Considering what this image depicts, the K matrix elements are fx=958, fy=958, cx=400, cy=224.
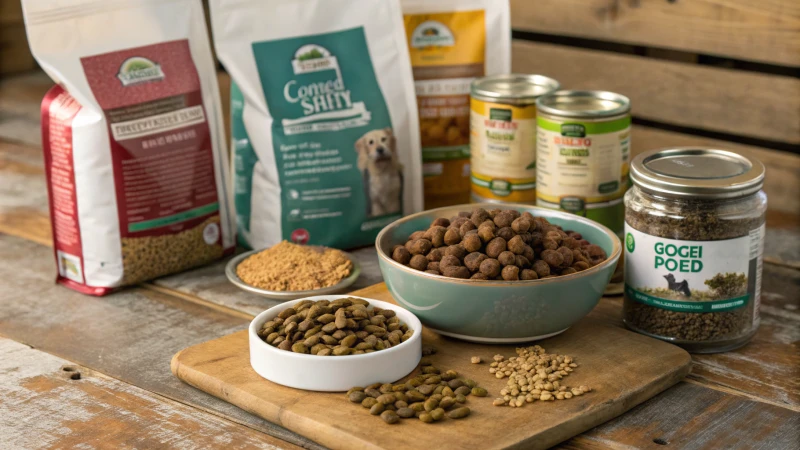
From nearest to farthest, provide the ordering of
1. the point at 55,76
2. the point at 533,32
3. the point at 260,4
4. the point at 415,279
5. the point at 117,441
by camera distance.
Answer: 1. the point at 117,441
2. the point at 415,279
3. the point at 55,76
4. the point at 260,4
5. the point at 533,32

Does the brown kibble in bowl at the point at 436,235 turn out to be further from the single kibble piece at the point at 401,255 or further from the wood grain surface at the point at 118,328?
the wood grain surface at the point at 118,328

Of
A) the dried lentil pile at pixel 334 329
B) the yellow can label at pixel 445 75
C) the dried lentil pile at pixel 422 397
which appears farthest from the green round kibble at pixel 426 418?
the yellow can label at pixel 445 75

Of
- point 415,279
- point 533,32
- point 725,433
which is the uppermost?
point 533,32

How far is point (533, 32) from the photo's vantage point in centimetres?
199

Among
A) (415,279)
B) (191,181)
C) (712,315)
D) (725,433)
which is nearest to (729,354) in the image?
(712,315)

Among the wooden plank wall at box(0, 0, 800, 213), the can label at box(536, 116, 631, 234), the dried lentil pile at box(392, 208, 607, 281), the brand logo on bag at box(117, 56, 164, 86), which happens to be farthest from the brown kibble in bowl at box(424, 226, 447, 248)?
the wooden plank wall at box(0, 0, 800, 213)

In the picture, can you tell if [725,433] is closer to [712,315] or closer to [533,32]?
[712,315]

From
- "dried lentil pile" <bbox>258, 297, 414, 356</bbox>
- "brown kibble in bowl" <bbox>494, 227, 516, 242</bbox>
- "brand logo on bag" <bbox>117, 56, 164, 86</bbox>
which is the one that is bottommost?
"dried lentil pile" <bbox>258, 297, 414, 356</bbox>

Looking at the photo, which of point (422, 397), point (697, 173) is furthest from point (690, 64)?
point (422, 397)

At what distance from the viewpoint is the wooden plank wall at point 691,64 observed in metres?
1.66

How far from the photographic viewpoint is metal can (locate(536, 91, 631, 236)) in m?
1.27

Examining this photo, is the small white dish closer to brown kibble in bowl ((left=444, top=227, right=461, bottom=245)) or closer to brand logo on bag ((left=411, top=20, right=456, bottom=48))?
brown kibble in bowl ((left=444, top=227, right=461, bottom=245))

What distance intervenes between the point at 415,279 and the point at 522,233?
0.46 ft

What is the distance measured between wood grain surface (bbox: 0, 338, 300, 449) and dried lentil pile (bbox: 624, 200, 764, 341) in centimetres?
46
